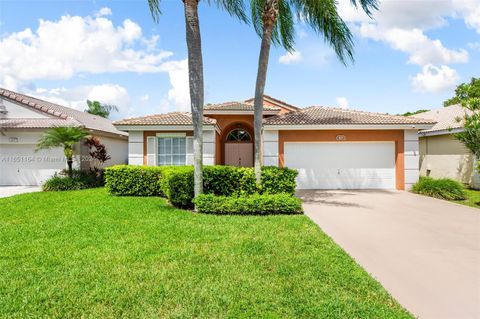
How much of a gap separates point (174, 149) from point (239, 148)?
5471 mm

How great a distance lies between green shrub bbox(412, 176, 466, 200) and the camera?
37.8ft

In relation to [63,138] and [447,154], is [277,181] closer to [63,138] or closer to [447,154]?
[63,138]

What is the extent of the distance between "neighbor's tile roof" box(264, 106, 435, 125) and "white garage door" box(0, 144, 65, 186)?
43.4ft

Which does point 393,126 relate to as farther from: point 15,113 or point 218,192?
point 15,113

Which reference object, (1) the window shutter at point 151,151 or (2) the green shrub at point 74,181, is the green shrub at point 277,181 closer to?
(1) the window shutter at point 151,151

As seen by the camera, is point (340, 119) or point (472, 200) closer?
point (472, 200)

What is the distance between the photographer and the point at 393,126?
14.2 m

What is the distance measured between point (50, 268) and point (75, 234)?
1.98m

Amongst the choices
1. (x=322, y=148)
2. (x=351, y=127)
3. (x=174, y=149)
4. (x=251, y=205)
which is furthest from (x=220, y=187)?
(x=351, y=127)

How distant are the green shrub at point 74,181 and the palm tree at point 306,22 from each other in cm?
1004

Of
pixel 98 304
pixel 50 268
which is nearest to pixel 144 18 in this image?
pixel 50 268

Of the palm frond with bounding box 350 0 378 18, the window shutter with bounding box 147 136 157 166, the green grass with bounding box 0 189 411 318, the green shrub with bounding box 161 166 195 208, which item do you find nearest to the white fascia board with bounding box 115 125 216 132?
the window shutter with bounding box 147 136 157 166

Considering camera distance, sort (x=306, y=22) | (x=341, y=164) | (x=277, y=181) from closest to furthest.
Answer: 1. (x=277, y=181)
2. (x=306, y=22)
3. (x=341, y=164)

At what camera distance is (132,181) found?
12.1m
